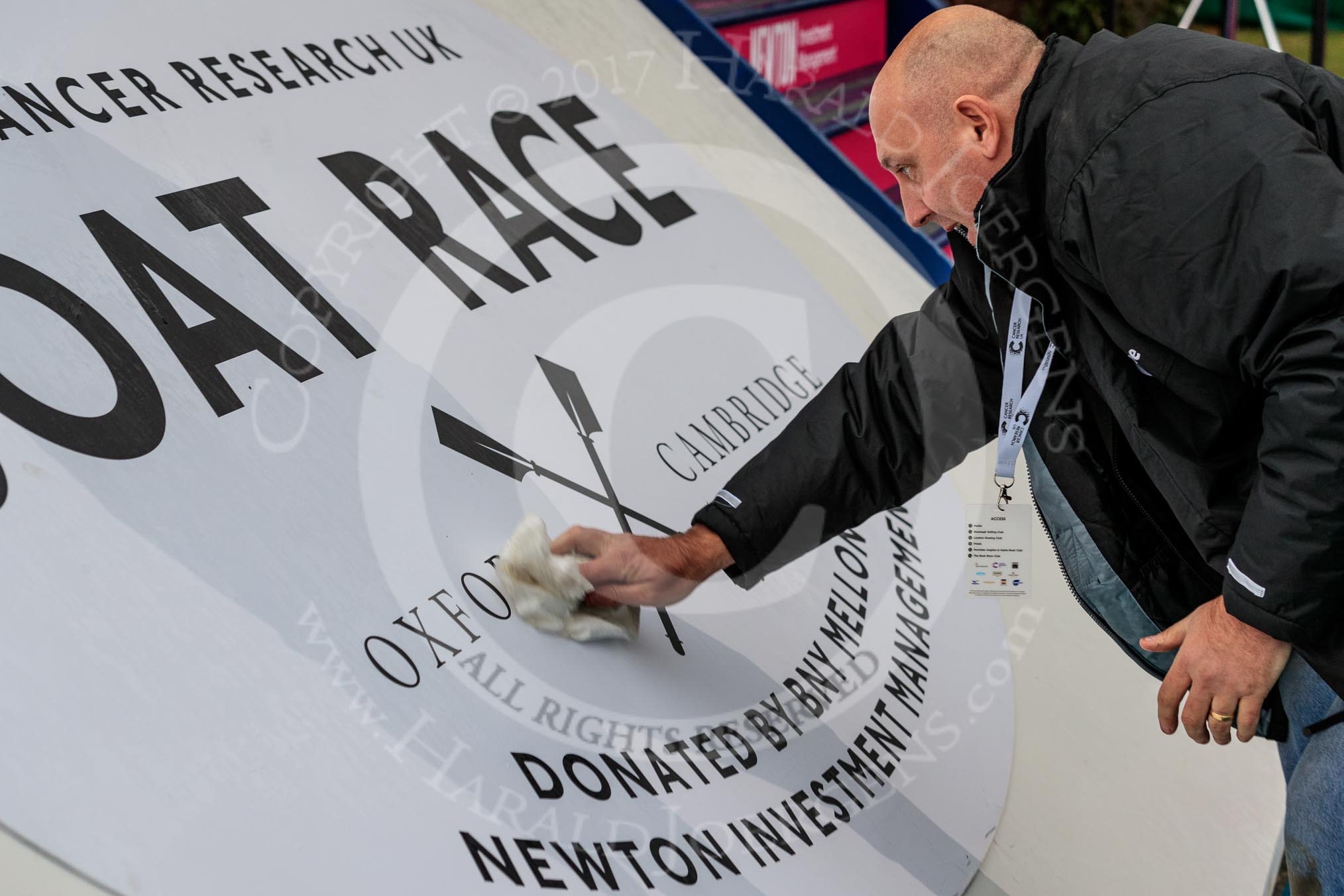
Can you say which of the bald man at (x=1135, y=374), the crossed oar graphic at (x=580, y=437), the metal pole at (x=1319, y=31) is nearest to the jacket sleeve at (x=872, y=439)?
the bald man at (x=1135, y=374)

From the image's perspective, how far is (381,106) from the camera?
184 centimetres

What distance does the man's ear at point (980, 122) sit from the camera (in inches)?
48.6

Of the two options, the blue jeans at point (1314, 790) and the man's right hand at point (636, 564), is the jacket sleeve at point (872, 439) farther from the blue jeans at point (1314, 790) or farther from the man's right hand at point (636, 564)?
the blue jeans at point (1314, 790)

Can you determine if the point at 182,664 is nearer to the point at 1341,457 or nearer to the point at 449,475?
the point at 449,475

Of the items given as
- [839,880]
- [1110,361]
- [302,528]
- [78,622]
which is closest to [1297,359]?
[1110,361]

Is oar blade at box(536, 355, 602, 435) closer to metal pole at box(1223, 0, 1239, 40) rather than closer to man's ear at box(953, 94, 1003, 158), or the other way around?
Result: man's ear at box(953, 94, 1003, 158)

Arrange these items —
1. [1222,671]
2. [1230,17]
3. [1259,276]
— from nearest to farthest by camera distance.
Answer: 1. [1259,276]
2. [1222,671]
3. [1230,17]

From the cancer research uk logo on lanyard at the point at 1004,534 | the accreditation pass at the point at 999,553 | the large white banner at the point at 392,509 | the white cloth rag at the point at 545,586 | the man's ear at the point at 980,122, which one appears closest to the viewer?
the large white banner at the point at 392,509

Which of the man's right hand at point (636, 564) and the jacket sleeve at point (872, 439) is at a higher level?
the man's right hand at point (636, 564)

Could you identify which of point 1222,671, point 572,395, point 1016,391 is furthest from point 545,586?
point 1222,671

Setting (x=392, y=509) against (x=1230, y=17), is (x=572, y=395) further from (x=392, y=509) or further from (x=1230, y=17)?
(x=1230, y=17)

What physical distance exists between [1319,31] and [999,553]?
4.14 m

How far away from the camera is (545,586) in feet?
4.50

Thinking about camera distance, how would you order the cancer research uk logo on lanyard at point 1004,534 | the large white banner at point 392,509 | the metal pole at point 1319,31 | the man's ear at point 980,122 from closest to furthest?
the large white banner at point 392,509 → the man's ear at point 980,122 → the cancer research uk logo on lanyard at point 1004,534 → the metal pole at point 1319,31
